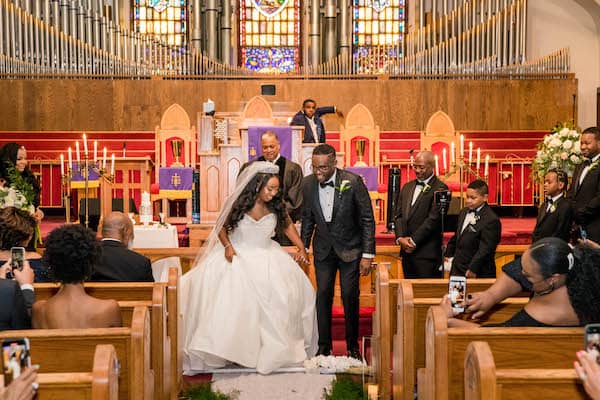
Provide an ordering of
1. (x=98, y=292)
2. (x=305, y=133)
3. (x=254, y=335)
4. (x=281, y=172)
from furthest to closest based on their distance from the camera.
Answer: (x=305, y=133)
(x=281, y=172)
(x=254, y=335)
(x=98, y=292)

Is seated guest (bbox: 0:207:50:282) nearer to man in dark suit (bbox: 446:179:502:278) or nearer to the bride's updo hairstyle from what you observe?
the bride's updo hairstyle

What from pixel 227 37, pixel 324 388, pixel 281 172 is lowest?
pixel 324 388

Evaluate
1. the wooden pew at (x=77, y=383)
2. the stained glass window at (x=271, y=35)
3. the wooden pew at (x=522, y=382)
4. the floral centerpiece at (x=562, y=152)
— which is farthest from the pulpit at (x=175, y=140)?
the wooden pew at (x=522, y=382)

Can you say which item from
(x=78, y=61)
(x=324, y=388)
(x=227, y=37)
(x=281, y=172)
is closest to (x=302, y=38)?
(x=227, y=37)

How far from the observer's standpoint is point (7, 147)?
28.3 ft

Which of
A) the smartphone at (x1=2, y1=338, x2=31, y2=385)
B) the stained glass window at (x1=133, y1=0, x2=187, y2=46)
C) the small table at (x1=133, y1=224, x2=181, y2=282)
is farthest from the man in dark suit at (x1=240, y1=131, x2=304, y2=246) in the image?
the stained glass window at (x1=133, y1=0, x2=187, y2=46)

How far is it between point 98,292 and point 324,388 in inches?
60.5

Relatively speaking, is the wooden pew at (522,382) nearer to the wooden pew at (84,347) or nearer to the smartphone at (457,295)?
the smartphone at (457,295)

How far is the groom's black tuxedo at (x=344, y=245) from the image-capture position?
6258mm

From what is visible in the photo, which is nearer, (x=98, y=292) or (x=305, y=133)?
(x=98, y=292)

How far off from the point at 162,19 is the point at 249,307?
36.7 ft

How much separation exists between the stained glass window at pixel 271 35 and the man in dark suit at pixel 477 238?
10256mm

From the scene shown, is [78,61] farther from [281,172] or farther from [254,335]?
[254,335]

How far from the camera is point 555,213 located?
21.1 ft
